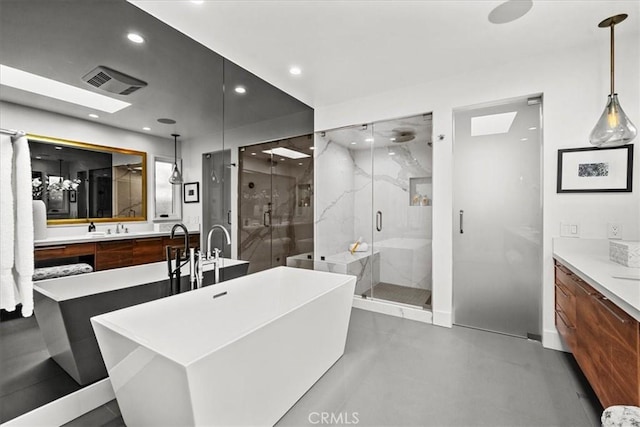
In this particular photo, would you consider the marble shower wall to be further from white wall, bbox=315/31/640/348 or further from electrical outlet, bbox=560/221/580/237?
electrical outlet, bbox=560/221/580/237

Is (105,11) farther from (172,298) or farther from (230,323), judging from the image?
(230,323)

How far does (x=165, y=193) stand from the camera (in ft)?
7.89

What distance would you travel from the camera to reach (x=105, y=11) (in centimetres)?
192

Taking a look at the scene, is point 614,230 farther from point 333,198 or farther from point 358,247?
point 333,198

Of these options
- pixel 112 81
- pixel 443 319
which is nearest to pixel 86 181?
pixel 112 81

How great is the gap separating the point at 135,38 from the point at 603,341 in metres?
3.51

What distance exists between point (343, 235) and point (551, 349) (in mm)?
2661

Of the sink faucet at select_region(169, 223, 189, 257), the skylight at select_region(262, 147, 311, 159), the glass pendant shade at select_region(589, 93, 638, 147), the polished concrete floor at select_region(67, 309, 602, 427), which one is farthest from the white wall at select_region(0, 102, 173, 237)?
the glass pendant shade at select_region(589, 93, 638, 147)

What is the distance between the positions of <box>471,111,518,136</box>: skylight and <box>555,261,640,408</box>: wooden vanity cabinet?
1.50 metres

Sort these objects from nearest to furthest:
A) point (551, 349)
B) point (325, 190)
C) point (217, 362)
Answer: point (217, 362) < point (551, 349) < point (325, 190)

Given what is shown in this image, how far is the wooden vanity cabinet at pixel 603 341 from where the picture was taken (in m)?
1.27

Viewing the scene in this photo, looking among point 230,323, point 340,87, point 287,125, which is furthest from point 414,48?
point 230,323

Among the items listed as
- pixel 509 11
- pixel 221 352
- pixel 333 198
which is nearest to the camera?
pixel 221 352

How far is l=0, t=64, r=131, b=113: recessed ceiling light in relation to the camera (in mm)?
1612
